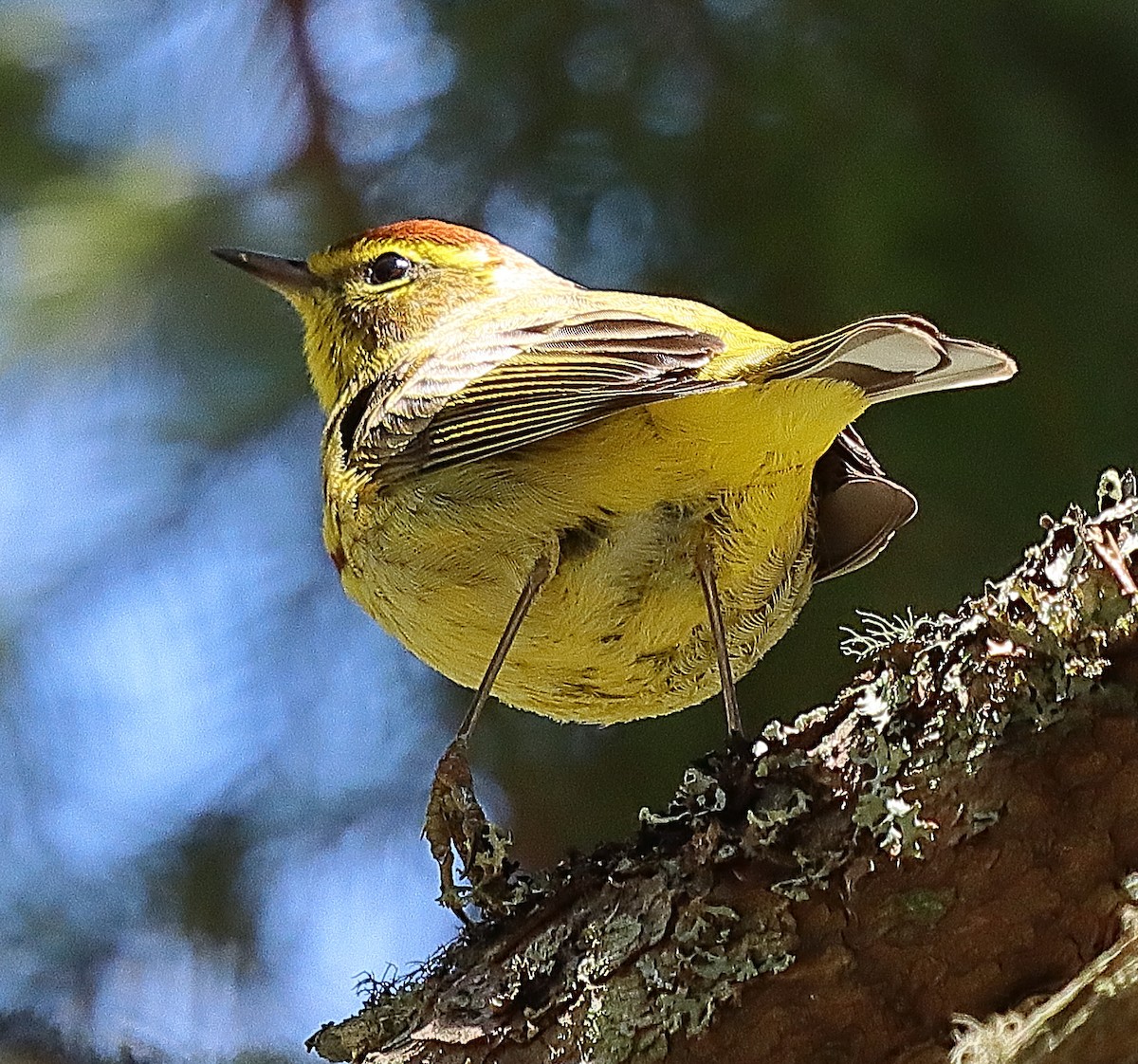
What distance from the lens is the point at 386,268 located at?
2.74 metres

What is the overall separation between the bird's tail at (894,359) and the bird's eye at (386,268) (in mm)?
1144

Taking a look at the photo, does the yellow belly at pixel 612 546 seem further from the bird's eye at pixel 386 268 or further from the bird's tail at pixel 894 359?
the bird's eye at pixel 386 268

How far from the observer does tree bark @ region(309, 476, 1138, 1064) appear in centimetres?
147

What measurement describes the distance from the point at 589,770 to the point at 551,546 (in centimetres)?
106

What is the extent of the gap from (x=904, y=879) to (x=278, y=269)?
68.7 inches

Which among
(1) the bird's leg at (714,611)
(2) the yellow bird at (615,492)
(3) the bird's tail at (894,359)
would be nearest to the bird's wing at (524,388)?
(2) the yellow bird at (615,492)

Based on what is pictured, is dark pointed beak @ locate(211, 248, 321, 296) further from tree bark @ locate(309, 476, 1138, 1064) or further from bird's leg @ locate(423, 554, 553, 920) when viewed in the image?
tree bark @ locate(309, 476, 1138, 1064)

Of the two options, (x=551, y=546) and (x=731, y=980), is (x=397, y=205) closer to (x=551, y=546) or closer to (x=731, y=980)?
(x=551, y=546)

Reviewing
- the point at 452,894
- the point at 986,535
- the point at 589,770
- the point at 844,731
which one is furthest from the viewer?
the point at 589,770

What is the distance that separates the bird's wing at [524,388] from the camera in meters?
1.81

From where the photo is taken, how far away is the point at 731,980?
162cm

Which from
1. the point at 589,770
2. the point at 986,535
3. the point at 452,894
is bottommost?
the point at 589,770

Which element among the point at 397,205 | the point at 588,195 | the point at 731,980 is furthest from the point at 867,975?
the point at 397,205

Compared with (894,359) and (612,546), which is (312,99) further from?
(894,359)
